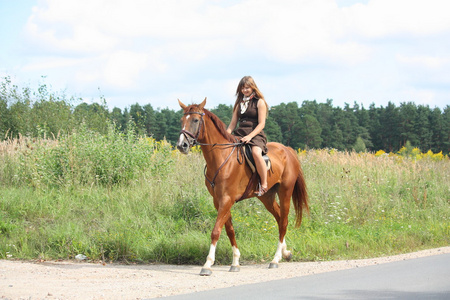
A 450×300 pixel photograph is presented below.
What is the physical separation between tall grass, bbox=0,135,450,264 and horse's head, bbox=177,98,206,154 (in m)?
2.70

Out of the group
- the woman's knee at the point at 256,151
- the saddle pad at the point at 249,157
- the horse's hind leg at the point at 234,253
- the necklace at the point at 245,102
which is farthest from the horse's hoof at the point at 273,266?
the necklace at the point at 245,102

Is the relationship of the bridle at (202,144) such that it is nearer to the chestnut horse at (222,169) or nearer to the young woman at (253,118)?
the chestnut horse at (222,169)

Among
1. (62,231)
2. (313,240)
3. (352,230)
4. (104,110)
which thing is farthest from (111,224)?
(104,110)

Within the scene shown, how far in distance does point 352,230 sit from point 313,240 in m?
1.65

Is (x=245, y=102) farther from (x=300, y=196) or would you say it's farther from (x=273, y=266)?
(x=273, y=266)

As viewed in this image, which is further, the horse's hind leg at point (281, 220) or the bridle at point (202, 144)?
the horse's hind leg at point (281, 220)

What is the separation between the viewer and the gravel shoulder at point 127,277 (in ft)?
21.8

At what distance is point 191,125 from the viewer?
323 inches

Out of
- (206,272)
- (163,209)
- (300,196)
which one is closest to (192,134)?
(206,272)

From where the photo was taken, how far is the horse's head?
7926mm

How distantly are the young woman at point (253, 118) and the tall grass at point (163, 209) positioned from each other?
2.09 metres

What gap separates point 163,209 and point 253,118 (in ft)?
12.9

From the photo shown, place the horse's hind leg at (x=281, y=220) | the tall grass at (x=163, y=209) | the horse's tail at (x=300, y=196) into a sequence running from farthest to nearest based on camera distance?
the horse's tail at (x=300, y=196), the tall grass at (x=163, y=209), the horse's hind leg at (x=281, y=220)

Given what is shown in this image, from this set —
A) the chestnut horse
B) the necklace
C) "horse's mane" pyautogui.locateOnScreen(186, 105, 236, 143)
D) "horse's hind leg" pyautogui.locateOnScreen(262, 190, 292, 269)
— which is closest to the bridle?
the chestnut horse
